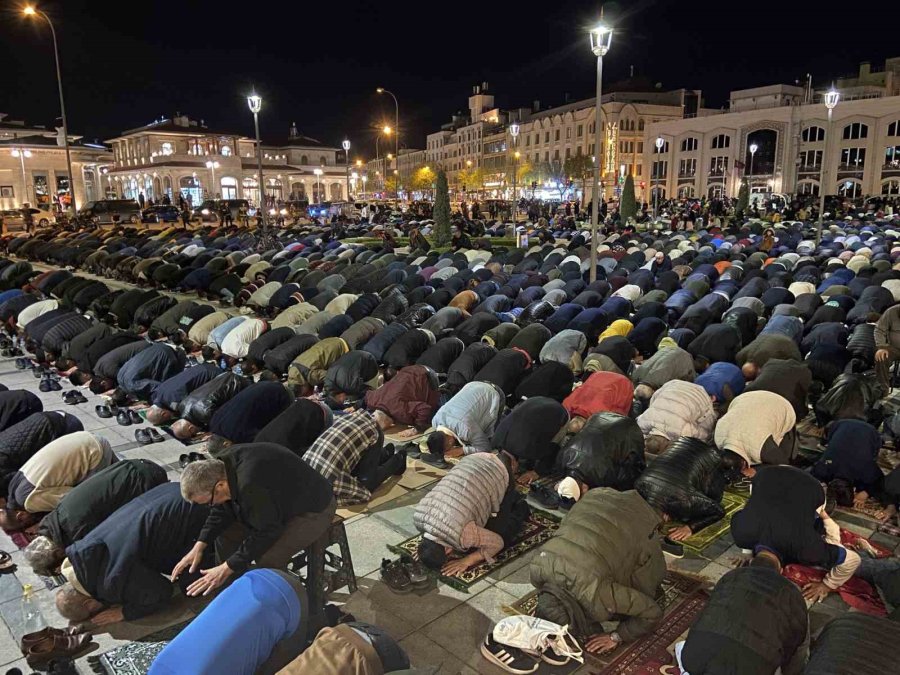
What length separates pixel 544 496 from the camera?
630 cm

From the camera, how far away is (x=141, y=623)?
15.5ft

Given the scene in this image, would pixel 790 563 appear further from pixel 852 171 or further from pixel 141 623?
pixel 852 171

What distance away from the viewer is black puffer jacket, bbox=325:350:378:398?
891 centimetres

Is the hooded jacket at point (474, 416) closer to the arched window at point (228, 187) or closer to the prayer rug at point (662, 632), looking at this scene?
the prayer rug at point (662, 632)

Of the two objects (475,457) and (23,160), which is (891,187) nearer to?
(475,457)

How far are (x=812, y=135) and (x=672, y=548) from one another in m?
56.9

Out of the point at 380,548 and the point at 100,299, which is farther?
the point at 100,299

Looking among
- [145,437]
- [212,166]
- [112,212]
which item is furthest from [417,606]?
[212,166]

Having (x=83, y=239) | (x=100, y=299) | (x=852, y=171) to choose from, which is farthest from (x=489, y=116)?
(x=100, y=299)

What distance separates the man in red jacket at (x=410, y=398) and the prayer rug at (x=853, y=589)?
423 cm

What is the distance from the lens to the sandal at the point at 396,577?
16.4 ft

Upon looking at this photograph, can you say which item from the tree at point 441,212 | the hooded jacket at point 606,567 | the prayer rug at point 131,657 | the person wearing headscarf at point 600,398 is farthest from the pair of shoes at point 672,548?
the tree at point 441,212

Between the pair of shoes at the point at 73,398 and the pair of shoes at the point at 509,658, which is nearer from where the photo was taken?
the pair of shoes at the point at 509,658

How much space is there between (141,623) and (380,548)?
5.93 ft
